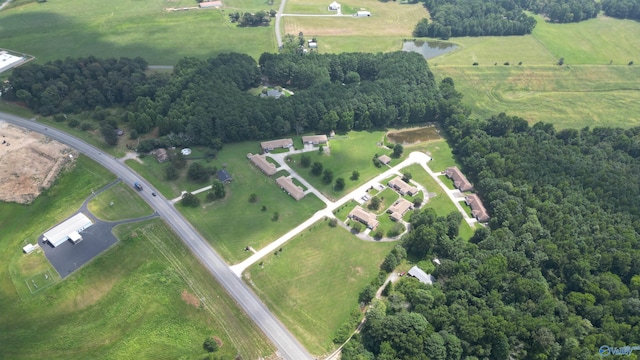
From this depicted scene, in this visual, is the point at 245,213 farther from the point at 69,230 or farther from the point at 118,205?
the point at 69,230

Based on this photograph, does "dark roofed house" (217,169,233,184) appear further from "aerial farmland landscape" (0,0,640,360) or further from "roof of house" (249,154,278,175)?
"roof of house" (249,154,278,175)

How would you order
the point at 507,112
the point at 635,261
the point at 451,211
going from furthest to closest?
the point at 507,112 → the point at 451,211 → the point at 635,261

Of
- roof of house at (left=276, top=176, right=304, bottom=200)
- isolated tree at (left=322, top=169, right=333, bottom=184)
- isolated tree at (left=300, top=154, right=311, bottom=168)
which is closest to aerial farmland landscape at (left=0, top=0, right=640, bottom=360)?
roof of house at (left=276, top=176, right=304, bottom=200)

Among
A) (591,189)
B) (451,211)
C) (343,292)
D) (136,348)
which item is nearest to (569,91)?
(591,189)

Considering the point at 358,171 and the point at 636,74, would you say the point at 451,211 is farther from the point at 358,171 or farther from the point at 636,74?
the point at 636,74

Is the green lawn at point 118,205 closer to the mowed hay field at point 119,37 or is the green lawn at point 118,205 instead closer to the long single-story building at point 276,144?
the long single-story building at point 276,144
